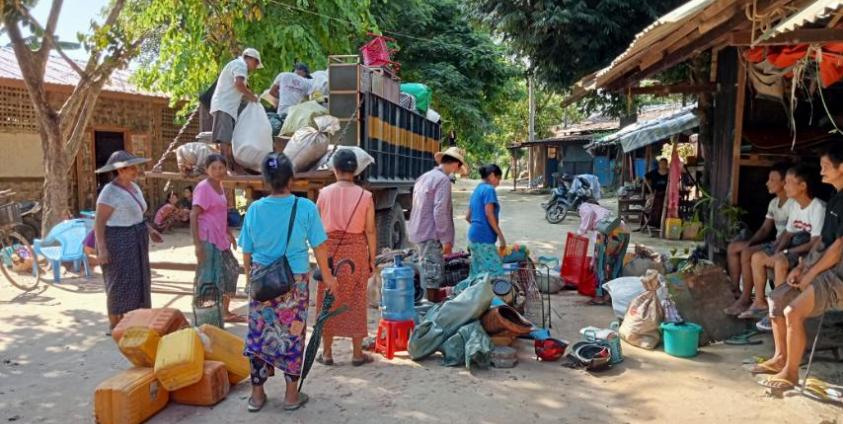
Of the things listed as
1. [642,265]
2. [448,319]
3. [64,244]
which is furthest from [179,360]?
[64,244]

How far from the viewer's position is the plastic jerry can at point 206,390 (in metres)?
3.68

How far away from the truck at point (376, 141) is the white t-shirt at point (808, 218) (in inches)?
165

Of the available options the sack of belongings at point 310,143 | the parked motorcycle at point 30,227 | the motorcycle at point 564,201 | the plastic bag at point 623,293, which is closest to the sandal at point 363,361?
the plastic bag at point 623,293

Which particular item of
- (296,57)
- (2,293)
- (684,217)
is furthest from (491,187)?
(684,217)

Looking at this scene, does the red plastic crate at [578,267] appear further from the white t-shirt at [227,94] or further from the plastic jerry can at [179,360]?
the plastic jerry can at [179,360]

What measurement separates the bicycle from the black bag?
16.5 ft

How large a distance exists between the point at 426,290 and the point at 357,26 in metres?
7.08

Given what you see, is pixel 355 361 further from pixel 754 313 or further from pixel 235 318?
pixel 754 313

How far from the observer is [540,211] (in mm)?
18719

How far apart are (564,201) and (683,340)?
35.8 feet

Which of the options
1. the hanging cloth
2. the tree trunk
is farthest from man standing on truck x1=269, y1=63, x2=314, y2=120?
the hanging cloth

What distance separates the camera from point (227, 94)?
20.9 feet

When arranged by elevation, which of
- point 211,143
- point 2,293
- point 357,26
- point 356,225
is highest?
point 357,26

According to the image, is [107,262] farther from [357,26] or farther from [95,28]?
[357,26]
